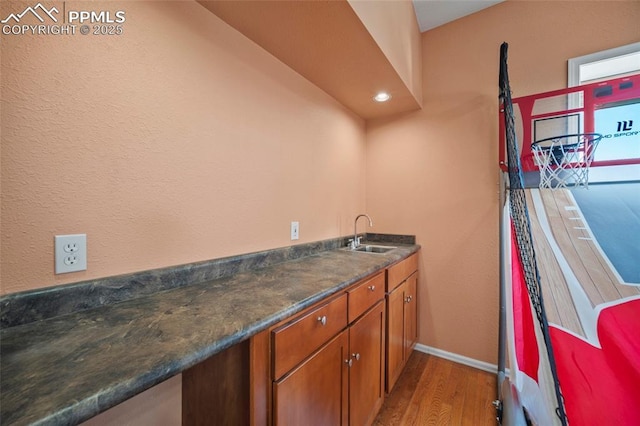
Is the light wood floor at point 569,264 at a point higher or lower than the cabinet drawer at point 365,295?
higher

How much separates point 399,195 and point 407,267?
75cm

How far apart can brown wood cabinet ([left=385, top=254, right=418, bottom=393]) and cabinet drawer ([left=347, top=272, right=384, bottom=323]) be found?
0.14 meters

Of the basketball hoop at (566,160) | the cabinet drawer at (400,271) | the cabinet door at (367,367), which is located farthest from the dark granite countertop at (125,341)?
the basketball hoop at (566,160)

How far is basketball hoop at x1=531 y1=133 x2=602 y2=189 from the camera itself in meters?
1.44

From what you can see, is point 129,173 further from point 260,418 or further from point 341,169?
point 341,169

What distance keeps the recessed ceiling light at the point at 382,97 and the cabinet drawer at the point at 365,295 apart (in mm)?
1432

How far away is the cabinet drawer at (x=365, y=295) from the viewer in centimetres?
120

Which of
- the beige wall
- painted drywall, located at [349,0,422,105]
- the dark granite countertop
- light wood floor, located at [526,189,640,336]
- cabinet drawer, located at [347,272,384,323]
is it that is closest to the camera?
the dark granite countertop

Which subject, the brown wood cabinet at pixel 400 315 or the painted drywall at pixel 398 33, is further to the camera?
the brown wood cabinet at pixel 400 315

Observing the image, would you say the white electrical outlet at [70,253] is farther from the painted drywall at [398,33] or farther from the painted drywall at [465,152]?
the painted drywall at [465,152]

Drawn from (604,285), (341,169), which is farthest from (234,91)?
(604,285)

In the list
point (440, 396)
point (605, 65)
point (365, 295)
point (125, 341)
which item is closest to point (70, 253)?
point (125, 341)

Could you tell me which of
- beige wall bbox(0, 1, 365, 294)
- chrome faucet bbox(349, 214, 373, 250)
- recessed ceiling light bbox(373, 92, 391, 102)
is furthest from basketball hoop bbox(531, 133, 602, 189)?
beige wall bbox(0, 1, 365, 294)

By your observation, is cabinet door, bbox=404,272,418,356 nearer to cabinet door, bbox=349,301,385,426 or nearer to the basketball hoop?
cabinet door, bbox=349,301,385,426
